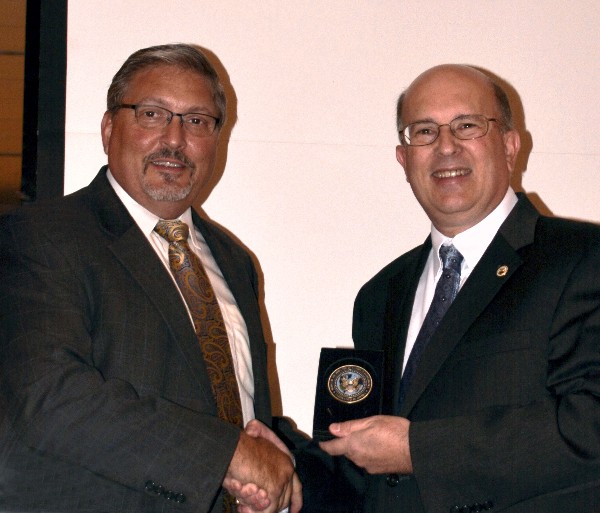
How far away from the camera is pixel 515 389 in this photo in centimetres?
235

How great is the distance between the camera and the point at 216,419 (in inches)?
92.0

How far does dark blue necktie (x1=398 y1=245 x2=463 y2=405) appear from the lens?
2590mm

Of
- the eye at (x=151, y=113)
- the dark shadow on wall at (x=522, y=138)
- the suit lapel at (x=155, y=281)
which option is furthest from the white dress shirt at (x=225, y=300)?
the dark shadow on wall at (x=522, y=138)

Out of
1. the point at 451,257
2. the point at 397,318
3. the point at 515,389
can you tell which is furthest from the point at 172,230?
the point at 515,389

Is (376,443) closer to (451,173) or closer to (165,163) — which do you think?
(451,173)

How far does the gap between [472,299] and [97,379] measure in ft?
3.52

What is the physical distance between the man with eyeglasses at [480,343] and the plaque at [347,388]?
0.06 m

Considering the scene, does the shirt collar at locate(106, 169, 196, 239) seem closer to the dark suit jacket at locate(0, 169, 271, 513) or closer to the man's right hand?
the dark suit jacket at locate(0, 169, 271, 513)

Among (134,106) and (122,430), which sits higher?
(134,106)

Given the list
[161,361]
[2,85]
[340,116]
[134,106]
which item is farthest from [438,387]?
[2,85]

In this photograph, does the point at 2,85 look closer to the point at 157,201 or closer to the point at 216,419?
the point at 157,201

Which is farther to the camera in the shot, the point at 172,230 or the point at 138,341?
the point at 172,230

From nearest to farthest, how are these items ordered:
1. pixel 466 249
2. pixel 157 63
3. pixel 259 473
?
pixel 259 473 → pixel 466 249 → pixel 157 63

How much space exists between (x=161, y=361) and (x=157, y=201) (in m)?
0.58
